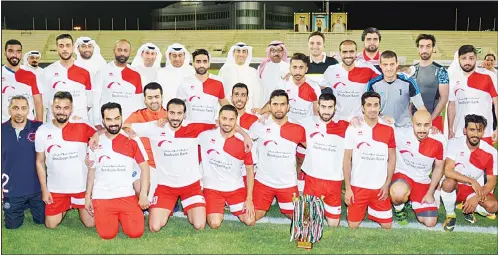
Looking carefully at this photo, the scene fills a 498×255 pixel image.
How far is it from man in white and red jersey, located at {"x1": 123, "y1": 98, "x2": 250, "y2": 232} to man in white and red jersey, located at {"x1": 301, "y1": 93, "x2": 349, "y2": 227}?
2.19ft

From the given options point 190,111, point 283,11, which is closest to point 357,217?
point 190,111

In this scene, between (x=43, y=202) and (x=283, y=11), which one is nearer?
(x=43, y=202)

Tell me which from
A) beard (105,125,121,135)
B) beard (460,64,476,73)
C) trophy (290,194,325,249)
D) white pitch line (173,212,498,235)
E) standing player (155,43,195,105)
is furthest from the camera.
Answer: standing player (155,43,195,105)

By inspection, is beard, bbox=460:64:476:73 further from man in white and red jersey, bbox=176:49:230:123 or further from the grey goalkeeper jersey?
man in white and red jersey, bbox=176:49:230:123

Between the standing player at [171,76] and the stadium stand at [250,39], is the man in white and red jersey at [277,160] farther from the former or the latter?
the stadium stand at [250,39]

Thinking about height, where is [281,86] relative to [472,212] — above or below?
above

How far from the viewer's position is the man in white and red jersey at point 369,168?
505 centimetres

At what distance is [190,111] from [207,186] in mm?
861

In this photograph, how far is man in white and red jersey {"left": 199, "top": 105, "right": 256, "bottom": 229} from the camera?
5.05 meters

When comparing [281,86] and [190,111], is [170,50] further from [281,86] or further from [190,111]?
[281,86]

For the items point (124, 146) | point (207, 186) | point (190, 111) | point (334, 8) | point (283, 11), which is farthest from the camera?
point (283, 11)

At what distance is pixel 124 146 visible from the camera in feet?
15.9

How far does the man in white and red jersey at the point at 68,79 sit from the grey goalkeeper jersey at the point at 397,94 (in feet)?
10.1

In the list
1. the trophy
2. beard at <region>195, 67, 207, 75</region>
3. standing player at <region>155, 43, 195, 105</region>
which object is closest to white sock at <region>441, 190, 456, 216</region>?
the trophy
